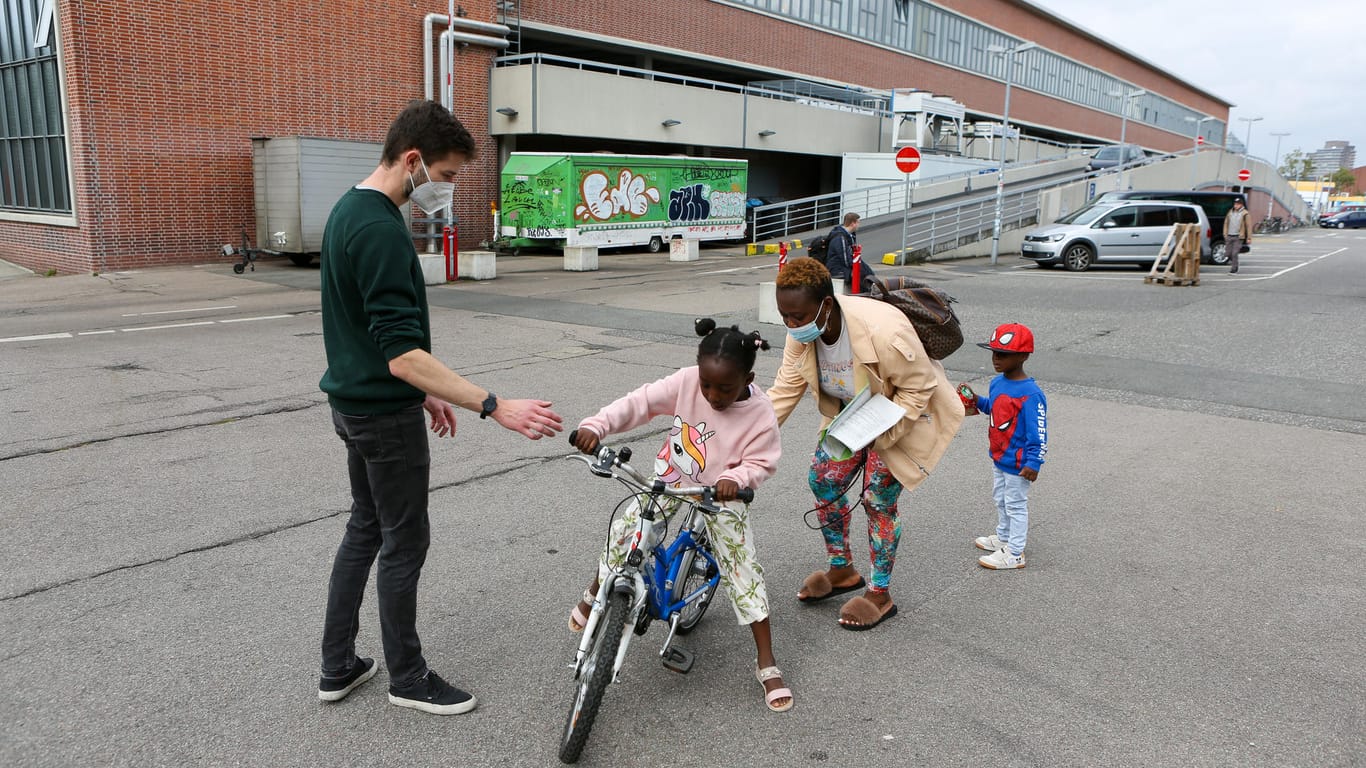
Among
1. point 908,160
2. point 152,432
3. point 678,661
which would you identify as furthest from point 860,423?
point 908,160

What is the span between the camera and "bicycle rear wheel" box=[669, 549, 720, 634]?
3.52 m

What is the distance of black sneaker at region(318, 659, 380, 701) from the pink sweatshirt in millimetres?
1272

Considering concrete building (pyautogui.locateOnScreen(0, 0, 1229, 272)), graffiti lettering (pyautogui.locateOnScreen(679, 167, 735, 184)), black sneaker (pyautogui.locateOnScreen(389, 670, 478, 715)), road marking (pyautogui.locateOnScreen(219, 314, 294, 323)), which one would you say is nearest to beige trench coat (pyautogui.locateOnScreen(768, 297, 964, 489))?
black sneaker (pyautogui.locateOnScreen(389, 670, 478, 715))

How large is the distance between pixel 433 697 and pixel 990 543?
Result: 3119 mm

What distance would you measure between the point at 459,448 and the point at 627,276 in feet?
47.5

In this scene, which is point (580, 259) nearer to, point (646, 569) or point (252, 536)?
point (252, 536)

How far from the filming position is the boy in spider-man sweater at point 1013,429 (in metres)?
4.78

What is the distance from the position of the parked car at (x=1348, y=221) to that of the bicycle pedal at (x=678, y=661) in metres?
75.5

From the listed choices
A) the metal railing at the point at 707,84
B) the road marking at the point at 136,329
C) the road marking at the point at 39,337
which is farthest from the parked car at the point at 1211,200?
the road marking at the point at 39,337

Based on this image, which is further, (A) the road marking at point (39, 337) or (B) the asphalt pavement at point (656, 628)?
(A) the road marking at point (39, 337)

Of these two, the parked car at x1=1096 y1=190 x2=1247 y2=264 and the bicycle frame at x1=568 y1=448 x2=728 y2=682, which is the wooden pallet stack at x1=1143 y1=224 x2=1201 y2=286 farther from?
the bicycle frame at x1=568 y1=448 x2=728 y2=682

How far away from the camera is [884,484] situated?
13.6 ft

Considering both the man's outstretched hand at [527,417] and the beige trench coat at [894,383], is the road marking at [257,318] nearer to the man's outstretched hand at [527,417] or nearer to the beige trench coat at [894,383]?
the beige trench coat at [894,383]

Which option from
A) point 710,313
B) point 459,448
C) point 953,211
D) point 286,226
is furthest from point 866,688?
point 953,211
